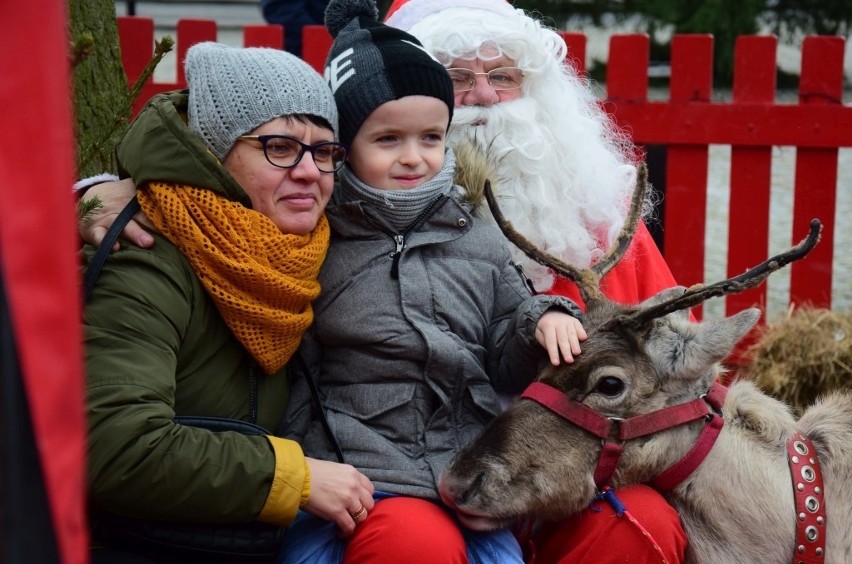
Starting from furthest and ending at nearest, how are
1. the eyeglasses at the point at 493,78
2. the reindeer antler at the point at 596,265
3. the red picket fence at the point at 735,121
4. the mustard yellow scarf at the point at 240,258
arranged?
the red picket fence at the point at 735,121
the eyeglasses at the point at 493,78
the reindeer antler at the point at 596,265
the mustard yellow scarf at the point at 240,258

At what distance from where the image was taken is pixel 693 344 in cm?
289

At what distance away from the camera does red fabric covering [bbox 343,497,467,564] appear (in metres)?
2.64

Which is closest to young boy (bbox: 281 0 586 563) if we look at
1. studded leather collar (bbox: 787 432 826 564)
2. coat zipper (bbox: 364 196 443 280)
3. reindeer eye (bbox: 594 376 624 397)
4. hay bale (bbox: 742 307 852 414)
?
coat zipper (bbox: 364 196 443 280)

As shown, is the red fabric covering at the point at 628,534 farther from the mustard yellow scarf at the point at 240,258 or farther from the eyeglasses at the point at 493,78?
the eyeglasses at the point at 493,78

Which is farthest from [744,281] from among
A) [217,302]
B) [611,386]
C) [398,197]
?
[217,302]

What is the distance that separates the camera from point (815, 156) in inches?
251

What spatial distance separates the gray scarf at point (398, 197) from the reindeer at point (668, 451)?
0.56 m

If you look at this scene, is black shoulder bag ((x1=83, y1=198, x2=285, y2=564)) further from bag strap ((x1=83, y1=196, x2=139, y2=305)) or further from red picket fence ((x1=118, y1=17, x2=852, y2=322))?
red picket fence ((x1=118, y1=17, x2=852, y2=322))

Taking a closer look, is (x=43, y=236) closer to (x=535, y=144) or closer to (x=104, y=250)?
(x=104, y=250)

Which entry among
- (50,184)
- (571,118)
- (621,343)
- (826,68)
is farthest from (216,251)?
(826,68)

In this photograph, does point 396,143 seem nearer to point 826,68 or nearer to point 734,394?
point 734,394

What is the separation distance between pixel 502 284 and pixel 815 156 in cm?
389

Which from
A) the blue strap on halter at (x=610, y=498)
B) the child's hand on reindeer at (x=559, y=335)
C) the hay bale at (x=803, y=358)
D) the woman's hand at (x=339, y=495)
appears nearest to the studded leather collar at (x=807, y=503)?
the blue strap on halter at (x=610, y=498)

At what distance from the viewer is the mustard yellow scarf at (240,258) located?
2.63 metres
